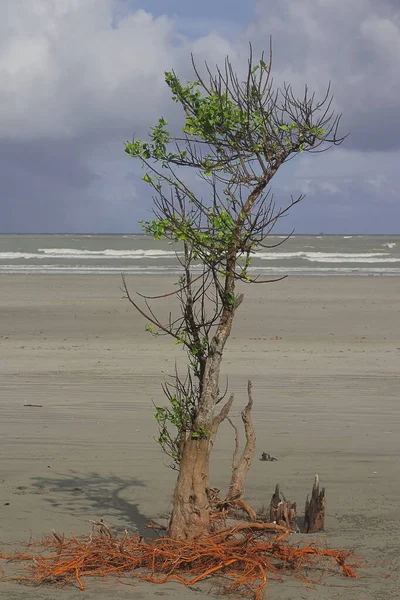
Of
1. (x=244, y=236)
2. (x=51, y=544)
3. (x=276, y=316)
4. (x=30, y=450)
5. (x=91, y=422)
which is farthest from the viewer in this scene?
(x=276, y=316)

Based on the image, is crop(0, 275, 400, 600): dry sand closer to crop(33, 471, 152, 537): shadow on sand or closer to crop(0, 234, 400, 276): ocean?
crop(33, 471, 152, 537): shadow on sand

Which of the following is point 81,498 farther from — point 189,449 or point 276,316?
point 276,316

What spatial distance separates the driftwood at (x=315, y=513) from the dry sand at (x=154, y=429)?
183 mm

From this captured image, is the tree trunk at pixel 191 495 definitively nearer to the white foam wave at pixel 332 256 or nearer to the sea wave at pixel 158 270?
the sea wave at pixel 158 270

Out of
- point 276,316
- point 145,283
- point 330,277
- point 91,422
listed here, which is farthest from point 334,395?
point 330,277

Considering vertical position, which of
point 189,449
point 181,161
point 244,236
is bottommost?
point 189,449

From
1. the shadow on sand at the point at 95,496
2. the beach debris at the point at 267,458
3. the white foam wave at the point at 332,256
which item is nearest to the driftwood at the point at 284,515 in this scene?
the shadow on sand at the point at 95,496

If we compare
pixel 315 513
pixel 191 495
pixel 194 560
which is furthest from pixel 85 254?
pixel 194 560

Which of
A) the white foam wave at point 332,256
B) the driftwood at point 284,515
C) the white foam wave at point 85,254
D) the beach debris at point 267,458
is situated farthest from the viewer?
the white foam wave at point 85,254

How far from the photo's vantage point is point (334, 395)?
12.5m

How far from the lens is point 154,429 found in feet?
33.9

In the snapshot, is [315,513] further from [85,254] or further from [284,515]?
[85,254]

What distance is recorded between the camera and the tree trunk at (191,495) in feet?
19.6

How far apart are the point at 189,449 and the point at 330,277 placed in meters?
35.1
